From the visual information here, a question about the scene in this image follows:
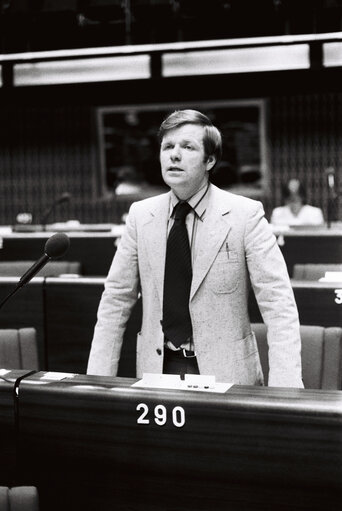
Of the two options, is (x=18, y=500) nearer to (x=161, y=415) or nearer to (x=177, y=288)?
(x=161, y=415)

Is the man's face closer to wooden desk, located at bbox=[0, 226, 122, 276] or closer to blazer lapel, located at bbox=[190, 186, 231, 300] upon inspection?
blazer lapel, located at bbox=[190, 186, 231, 300]

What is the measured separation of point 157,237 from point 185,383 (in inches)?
28.2

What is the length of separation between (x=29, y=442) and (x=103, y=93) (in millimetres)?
6553

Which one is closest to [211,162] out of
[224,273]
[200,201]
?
[200,201]

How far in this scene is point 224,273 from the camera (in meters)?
2.11

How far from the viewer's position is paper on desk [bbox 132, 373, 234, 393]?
1.50m

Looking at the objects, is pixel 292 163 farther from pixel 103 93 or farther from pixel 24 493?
pixel 24 493

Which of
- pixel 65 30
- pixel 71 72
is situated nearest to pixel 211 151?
pixel 71 72

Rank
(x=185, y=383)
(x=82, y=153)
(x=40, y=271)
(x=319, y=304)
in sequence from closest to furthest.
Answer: (x=185, y=383) < (x=319, y=304) < (x=40, y=271) < (x=82, y=153)

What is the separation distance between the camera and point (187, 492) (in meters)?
1.42

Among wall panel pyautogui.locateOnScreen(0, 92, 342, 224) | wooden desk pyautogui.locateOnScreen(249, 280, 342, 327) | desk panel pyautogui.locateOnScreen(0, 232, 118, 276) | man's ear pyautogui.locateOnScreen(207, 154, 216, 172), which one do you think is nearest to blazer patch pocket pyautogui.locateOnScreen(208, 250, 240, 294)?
man's ear pyautogui.locateOnScreen(207, 154, 216, 172)

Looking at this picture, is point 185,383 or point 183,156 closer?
point 185,383

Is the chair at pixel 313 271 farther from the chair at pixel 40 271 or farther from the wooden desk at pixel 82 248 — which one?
the wooden desk at pixel 82 248

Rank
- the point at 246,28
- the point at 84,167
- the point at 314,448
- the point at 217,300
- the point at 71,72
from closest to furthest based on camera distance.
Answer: the point at 314,448, the point at 217,300, the point at 71,72, the point at 246,28, the point at 84,167
